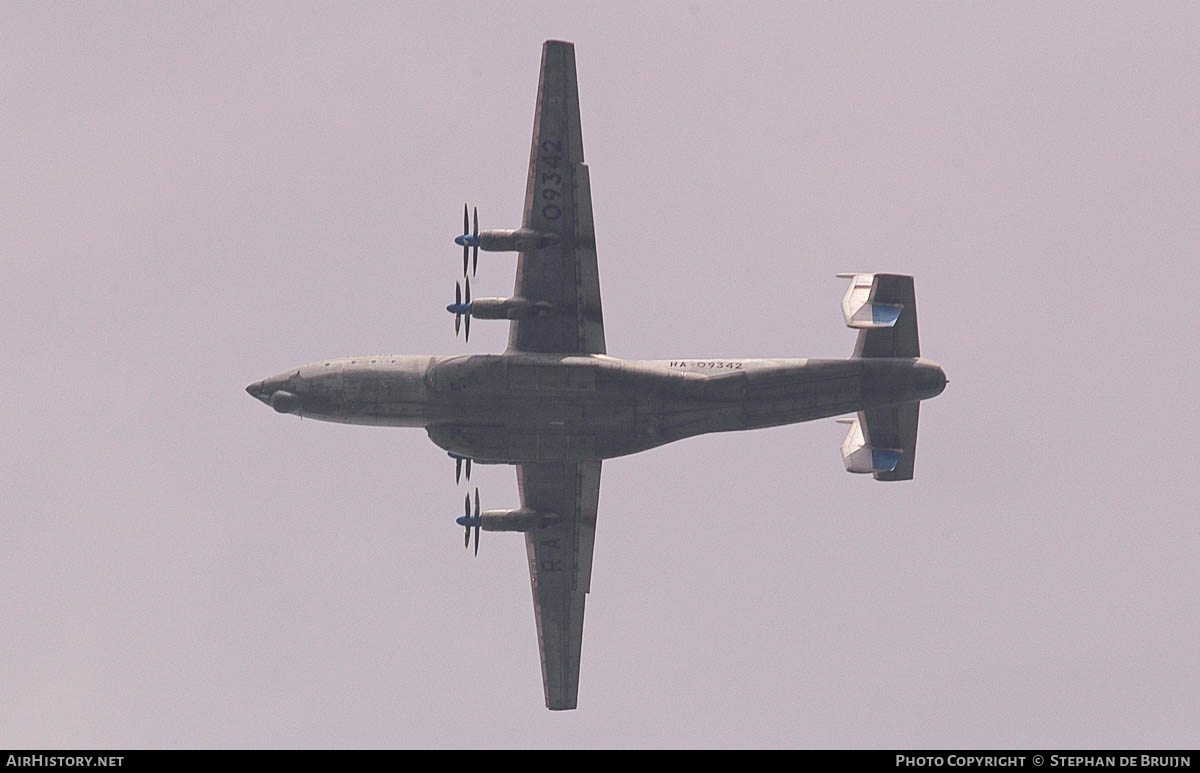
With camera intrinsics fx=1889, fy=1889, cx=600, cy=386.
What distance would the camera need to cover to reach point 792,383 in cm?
7081

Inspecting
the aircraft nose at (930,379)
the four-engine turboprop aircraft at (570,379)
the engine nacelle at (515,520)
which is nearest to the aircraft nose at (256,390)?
the four-engine turboprop aircraft at (570,379)

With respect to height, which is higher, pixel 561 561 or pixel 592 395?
pixel 592 395

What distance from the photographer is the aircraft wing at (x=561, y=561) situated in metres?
75.2

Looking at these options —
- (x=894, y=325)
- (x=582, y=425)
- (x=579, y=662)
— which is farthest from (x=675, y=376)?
(x=579, y=662)

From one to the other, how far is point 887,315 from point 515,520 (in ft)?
55.0

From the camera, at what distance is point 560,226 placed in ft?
236

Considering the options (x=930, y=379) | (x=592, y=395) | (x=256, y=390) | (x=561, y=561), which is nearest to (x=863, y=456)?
(x=930, y=379)

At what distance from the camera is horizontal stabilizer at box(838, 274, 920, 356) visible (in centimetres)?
7100

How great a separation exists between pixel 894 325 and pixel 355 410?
20.7 metres

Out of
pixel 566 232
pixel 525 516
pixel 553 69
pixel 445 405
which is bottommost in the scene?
pixel 525 516

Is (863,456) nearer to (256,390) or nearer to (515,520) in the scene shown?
(515,520)

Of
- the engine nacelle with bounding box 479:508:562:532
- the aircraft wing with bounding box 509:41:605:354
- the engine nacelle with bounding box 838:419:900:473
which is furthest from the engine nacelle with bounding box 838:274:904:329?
the engine nacelle with bounding box 479:508:562:532

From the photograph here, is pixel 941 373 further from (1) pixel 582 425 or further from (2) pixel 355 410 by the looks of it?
(2) pixel 355 410

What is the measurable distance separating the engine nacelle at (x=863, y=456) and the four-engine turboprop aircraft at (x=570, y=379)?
5 cm
